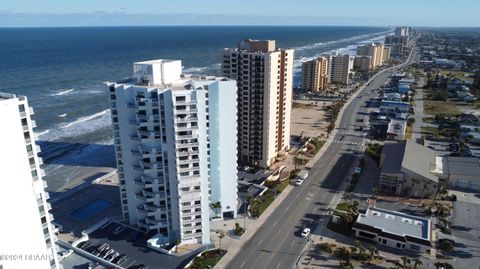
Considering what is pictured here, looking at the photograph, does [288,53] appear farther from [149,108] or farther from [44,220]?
[44,220]

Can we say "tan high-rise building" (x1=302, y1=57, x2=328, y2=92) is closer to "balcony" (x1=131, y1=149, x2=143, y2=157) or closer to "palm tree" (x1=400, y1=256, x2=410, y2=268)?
"palm tree" (x1=400, y1=256, x2=410, y2=268)

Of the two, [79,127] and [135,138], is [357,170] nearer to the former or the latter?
[135,138]

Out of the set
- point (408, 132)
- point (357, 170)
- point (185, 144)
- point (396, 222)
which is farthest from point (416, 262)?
point (408, 132)

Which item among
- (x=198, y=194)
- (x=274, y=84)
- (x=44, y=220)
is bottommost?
(x=198, y=194)

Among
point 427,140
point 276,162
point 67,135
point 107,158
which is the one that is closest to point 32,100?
point 67,135

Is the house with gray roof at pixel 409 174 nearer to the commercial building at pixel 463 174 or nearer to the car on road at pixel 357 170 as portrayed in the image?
the commercial building at pixel 463 174

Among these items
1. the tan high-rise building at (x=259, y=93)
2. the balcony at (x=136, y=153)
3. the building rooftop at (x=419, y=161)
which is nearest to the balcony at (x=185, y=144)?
Result: the balcony at (x=136, y=153)
